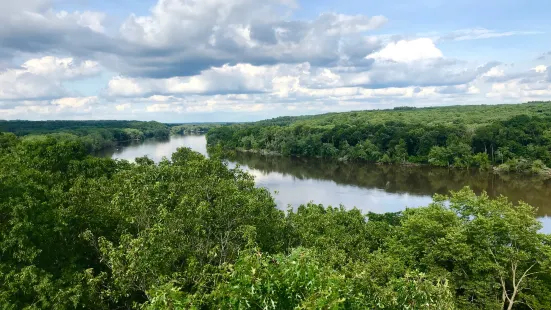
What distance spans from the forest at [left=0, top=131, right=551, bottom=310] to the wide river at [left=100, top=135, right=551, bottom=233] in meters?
22.6

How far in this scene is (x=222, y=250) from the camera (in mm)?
11289

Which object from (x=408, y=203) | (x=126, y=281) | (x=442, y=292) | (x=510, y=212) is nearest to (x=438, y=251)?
(x=510, y=212)

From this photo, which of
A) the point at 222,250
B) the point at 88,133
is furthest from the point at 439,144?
the point at 88,133

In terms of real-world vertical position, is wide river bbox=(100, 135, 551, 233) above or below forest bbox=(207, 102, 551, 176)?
below

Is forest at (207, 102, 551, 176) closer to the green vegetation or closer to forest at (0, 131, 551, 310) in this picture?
forest at (0, 131, 551, 310)

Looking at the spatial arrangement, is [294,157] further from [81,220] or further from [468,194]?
[81,220]

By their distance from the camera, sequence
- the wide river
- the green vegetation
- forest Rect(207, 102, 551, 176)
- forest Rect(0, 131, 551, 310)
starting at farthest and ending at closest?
the green vegetation
forest Rect(207, 102, 551, 176)
the wide river
forest Rect(0, 131, 551, 310)

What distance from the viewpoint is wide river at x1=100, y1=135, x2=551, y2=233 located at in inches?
1763

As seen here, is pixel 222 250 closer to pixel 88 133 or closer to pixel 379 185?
pixel 379 185

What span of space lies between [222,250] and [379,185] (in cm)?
4849

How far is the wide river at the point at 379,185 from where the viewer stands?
4478cm

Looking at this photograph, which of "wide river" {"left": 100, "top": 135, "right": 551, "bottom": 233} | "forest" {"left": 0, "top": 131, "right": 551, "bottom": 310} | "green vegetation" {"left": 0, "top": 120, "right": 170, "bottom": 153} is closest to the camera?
"forest" {"left": 0, "top": 131, "right": 551, "bottom": 310}

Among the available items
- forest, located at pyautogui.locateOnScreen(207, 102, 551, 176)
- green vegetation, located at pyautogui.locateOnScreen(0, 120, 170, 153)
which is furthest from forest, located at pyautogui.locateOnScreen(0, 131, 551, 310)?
green vegetation, located at pyautogui.locateOnScreen(0, 120, 170, 153)

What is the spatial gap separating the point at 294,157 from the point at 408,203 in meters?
47.7
